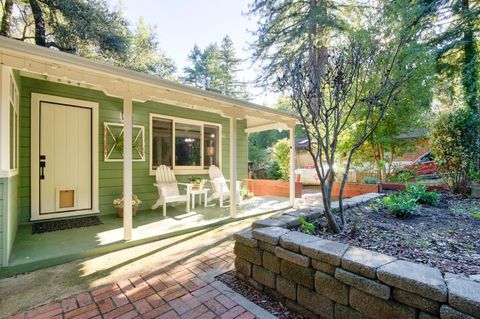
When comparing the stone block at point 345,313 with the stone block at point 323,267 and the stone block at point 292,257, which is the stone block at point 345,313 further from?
the stone block at point 292,257

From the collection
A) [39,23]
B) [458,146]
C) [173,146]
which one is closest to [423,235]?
[458,146]

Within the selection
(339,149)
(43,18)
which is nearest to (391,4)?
(339,149)

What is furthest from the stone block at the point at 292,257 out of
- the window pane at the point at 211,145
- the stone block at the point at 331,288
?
the window pane at the point at 211,145

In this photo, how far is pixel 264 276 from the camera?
6.77ft

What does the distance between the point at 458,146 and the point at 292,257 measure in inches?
183

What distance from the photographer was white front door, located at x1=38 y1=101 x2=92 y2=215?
3.98m

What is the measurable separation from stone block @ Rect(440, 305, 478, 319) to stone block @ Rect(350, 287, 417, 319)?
13 centimetres

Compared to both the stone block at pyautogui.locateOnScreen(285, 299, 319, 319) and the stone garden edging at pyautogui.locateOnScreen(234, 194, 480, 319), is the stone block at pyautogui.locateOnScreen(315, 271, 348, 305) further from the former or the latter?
the stone block at pyautogui.locateOnScreen(285, 299, 319, 319)

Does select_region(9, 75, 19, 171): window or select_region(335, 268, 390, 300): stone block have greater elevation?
select_region(9, 75, 19, 171): window

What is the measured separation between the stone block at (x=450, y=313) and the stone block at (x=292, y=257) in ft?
2.52

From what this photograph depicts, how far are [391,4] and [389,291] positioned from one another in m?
6.94

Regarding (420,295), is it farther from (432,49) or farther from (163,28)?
(163,28)

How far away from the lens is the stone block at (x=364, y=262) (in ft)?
4.73

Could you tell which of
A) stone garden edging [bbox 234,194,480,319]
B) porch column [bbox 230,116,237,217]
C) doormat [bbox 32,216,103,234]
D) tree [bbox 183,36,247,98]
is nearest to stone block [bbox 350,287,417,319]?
stone garden edging [bbox 234,194,480,319]
